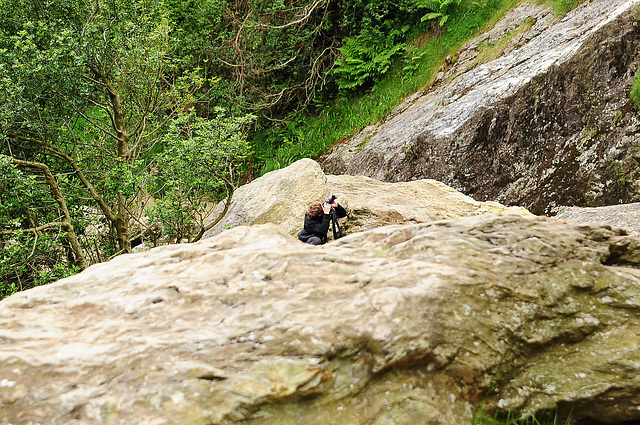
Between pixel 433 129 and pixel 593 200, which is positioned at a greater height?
pixel 433 129

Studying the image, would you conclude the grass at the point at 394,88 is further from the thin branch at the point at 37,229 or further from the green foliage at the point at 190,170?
the thin branch at the point at 37,229

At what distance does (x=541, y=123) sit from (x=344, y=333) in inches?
367

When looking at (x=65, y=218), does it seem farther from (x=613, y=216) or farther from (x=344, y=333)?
(x=613, y=216)

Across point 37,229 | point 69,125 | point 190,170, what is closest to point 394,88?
point 190,170

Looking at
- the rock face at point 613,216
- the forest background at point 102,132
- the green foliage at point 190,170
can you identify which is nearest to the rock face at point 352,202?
the forest background at point 102,132

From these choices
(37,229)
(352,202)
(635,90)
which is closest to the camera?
(37,229)

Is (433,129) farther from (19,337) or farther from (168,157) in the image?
(19,337)

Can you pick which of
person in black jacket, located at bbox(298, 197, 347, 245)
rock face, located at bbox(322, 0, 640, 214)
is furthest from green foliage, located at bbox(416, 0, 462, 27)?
person in black jacket, located at bbox(298, 197, 347, 245)

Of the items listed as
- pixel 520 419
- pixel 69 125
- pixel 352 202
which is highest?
pixel 69 125

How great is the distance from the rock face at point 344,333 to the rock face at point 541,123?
6314 mm

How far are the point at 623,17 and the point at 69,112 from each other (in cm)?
1165

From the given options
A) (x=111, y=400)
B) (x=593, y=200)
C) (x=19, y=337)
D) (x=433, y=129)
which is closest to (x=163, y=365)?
(x=111, y=400)

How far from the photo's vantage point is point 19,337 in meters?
3.30

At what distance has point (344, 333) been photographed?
3230 mm
